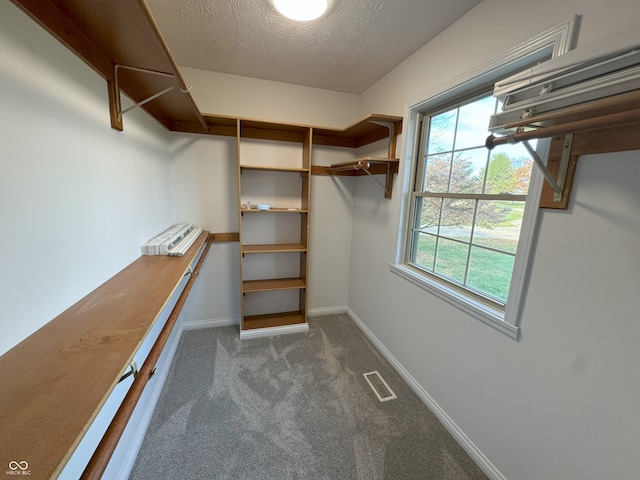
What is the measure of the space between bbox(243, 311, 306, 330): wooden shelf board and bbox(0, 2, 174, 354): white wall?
162cm

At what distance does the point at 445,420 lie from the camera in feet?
5.42

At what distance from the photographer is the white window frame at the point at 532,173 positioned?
3.59ft

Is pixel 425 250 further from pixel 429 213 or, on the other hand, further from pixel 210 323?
pixel 210 323

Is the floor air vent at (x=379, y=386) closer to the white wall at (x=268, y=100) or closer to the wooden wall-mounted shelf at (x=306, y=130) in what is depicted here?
the wooden wall-mounted shelf at (x=306, y=130)

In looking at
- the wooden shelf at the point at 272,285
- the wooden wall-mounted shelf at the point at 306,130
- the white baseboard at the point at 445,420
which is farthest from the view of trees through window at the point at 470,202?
the wooden shelf at the point at 272,285

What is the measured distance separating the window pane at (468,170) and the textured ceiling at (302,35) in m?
0.80

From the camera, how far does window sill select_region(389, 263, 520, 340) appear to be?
1.27 meters

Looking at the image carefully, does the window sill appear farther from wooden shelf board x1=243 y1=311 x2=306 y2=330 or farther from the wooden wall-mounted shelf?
wooden shelf board x1=243 y1=311 x2=306 y2=330

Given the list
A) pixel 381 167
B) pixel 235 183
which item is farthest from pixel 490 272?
pixel 235 183

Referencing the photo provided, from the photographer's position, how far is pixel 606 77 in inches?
28.4

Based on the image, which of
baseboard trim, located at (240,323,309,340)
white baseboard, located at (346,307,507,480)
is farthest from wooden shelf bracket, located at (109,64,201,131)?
white baseboard, located at (346,307,507,480)

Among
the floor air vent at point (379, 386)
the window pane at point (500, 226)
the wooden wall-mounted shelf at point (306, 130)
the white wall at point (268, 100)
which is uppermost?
the white wall at point (268, 100)

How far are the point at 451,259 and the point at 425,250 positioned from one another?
0.27 m

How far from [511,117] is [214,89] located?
241 centimetres
